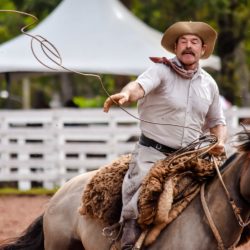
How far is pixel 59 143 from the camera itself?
15164 millimetres

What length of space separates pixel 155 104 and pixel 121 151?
9.43 metres

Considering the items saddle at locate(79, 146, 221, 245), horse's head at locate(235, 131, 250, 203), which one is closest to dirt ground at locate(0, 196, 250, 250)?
saddle at locate(79, 146, 221, 245)

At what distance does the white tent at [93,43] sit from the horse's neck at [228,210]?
11020 millimetres

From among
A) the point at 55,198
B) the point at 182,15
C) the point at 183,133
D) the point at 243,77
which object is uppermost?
the point at 183,133

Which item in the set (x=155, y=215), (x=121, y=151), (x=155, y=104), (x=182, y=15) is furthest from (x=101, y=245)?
(x=182, y=15)

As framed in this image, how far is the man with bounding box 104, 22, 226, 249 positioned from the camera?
5.43 meters

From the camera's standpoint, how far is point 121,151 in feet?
48.9

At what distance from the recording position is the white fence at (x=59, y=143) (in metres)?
14.9

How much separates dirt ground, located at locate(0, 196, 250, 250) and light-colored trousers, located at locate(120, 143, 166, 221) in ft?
12.4

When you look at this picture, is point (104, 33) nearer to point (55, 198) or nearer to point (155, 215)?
point (55, 198)

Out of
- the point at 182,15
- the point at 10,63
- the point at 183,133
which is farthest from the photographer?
the point at 182,15

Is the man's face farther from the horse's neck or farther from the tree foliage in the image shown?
the tree foliage

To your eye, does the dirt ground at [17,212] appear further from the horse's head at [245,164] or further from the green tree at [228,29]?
the green tree at [228,29]

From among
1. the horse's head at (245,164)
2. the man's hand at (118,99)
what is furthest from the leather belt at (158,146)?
the man's hand at (118,99)
